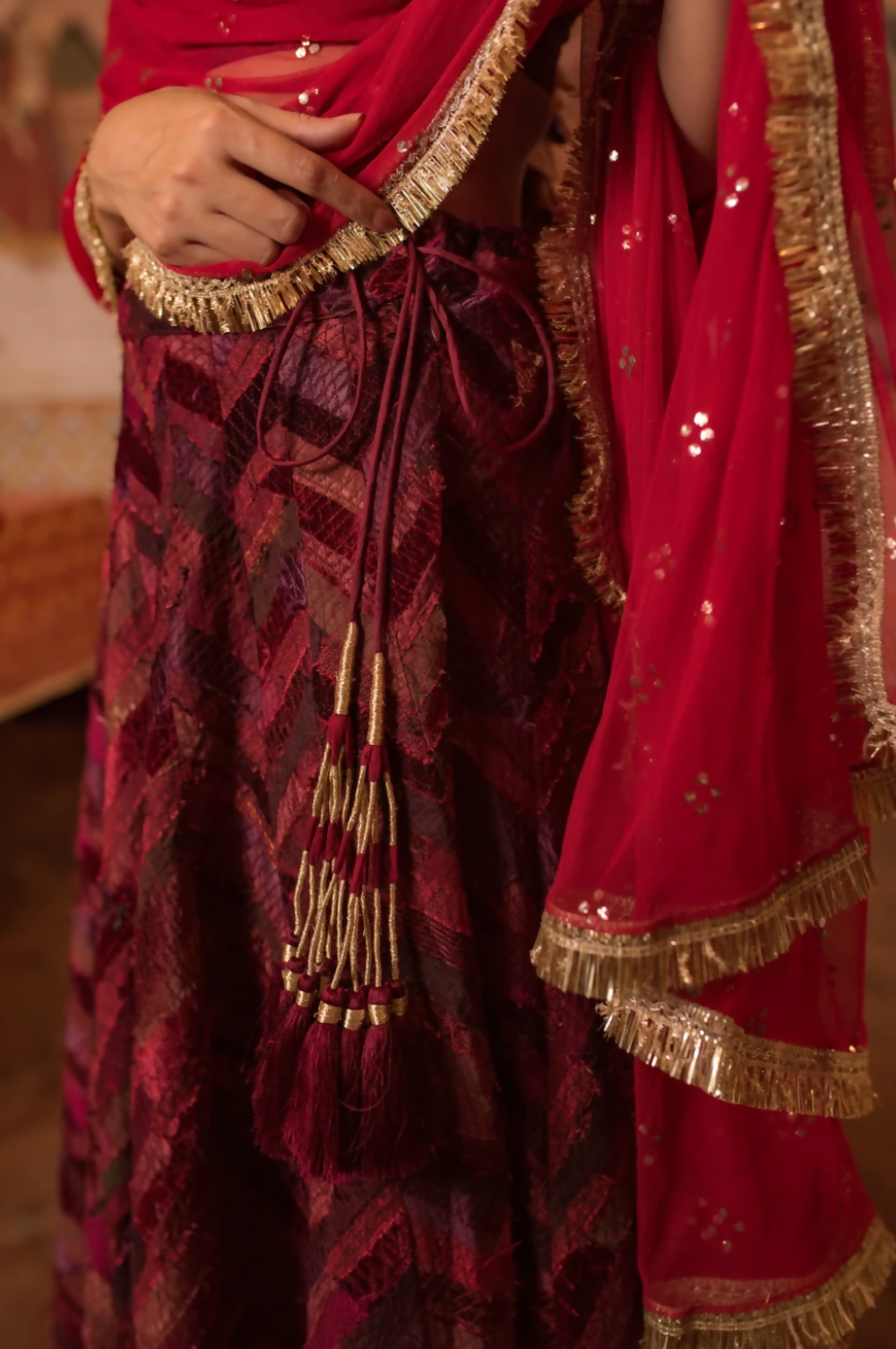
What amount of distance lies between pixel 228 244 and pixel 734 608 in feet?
1.04

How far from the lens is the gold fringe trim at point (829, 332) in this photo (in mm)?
418

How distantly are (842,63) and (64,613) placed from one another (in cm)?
185

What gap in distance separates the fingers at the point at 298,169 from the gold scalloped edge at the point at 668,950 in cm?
36

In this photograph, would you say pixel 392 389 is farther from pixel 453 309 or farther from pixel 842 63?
pixel 842 63

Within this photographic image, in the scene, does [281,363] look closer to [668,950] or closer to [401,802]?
[401,802]

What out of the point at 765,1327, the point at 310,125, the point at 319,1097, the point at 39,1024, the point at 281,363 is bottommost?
the point at 39,1024

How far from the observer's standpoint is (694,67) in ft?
1.56

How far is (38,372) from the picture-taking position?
8.03 feet

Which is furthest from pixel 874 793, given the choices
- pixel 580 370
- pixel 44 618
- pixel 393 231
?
pixel 44 618

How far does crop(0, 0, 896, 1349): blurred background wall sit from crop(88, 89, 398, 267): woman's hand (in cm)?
30

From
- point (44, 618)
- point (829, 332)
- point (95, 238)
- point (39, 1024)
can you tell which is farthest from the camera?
point (44, 618)

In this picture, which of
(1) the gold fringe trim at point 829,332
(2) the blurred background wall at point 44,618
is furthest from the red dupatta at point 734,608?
(2) the blurred background wall at point 44,618

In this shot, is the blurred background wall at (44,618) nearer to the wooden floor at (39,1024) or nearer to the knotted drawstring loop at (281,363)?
the wooden floor at (39,1024)

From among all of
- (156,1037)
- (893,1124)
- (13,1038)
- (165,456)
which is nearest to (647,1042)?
(156,1037)
